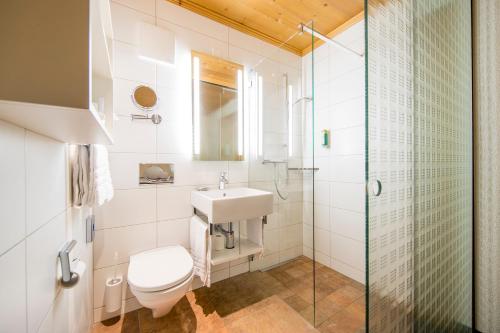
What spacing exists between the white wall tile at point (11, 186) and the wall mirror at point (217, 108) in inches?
53.4

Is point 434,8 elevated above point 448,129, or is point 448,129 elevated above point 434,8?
point 434,8

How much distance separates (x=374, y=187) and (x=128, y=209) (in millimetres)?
1667

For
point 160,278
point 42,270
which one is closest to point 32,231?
point 42,270

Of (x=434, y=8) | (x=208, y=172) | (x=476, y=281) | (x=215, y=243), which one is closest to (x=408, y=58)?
(x=434, y=8)

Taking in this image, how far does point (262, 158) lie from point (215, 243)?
91 centimetres

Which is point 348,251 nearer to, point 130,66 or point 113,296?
point 113,296

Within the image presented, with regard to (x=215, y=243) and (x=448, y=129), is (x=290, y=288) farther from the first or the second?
(x=448, y=129)

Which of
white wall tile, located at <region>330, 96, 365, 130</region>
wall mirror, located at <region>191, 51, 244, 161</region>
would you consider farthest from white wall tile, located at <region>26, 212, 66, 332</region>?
white wall tile, located at <region>330, 96, 365, 130</region>

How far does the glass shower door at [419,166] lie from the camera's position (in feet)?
2.59

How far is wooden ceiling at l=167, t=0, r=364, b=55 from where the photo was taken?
185 centimetres

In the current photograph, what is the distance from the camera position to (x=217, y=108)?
1.99 metres

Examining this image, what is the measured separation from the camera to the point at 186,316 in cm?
153

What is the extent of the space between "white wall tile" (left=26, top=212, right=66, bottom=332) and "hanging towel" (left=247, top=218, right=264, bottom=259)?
1.33 meters

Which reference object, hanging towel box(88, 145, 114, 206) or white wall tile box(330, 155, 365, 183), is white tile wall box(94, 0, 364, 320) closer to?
white wall tile box(330, 155, 365, 183)
